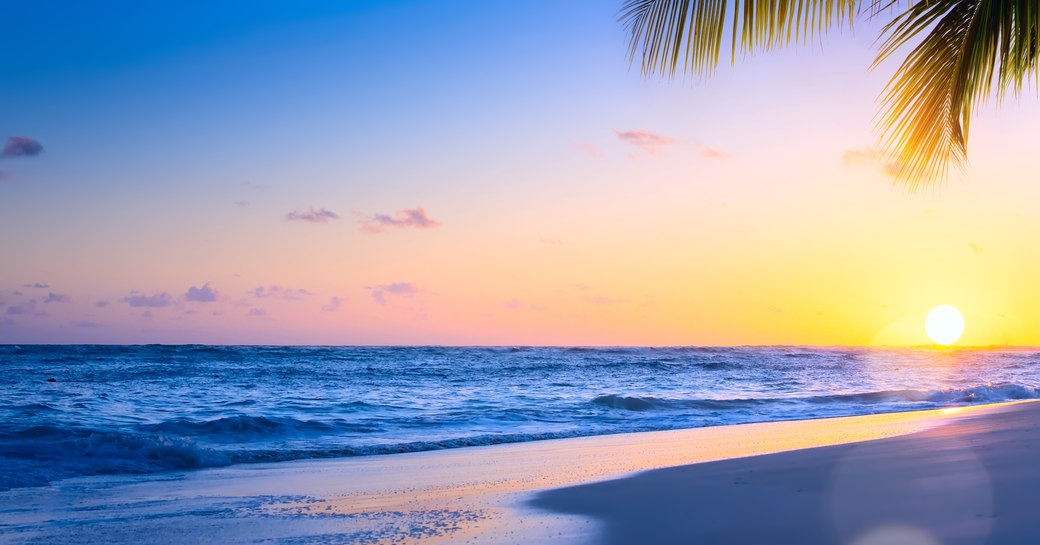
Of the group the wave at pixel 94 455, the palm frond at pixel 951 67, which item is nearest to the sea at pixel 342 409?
the wave at pixel 94 455

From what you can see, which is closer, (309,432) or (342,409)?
(309,432)

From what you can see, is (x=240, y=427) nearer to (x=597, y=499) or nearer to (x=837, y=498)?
(x=597, y=499)

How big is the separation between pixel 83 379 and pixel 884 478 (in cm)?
2664

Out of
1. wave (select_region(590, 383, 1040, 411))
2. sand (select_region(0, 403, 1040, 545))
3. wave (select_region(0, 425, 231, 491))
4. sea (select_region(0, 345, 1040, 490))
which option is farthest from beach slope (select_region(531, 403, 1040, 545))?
wave (select_region(590, 383, 1040, 411))

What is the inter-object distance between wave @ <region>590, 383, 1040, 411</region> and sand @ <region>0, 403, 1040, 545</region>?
805 centimetres

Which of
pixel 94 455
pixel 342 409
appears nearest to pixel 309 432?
pixel 342 409

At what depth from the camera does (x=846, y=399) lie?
63.6ft

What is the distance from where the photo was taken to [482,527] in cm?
482

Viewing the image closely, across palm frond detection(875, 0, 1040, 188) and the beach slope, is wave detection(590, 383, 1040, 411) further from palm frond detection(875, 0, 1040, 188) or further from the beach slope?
palm frond detection(875, 0, 1040, 188)

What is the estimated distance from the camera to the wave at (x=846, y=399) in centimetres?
1742

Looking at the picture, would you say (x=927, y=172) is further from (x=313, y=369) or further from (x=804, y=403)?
(x=313, y=369)

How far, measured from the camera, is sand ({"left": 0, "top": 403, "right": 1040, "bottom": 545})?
14.0 ft

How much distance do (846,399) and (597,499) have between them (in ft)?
51.7

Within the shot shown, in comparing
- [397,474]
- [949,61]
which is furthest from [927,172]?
[397,474]
